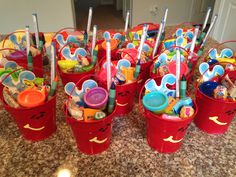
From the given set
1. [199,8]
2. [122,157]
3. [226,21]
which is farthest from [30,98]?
[199,8]

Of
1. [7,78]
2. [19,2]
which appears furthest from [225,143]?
[19,2]

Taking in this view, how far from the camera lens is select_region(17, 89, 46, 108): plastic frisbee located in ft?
1.91

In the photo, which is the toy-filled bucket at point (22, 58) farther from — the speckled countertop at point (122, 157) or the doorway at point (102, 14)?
the doorway at point (102, 14)

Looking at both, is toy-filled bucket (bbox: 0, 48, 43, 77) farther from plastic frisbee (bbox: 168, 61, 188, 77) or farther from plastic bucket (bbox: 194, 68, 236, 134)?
plastic bucket (bbox: 194, 68, 236, 134)

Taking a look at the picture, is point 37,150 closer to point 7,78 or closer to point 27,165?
point 27,165

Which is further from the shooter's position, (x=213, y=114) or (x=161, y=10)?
(x=161, y=10)

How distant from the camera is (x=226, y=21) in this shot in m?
1.93

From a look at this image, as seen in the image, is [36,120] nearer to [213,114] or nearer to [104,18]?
[213,114]

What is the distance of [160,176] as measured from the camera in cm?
55

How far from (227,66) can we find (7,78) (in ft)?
2.35

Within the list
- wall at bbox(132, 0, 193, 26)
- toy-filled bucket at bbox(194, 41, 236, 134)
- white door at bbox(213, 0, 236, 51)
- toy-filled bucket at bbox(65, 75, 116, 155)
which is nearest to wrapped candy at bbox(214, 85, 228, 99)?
toy-filled bucket at bbox(194, 41, 236, 134)

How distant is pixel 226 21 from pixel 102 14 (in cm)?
236

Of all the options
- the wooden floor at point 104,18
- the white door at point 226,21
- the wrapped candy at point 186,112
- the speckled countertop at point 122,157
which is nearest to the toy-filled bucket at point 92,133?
the speckled countertop at point 122,157

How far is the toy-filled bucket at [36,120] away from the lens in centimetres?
59
